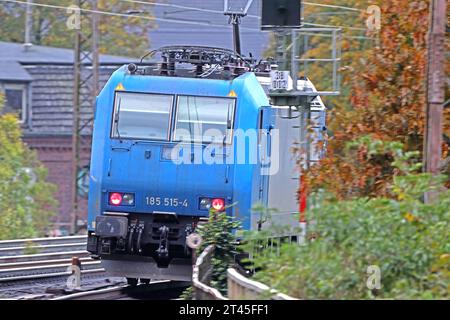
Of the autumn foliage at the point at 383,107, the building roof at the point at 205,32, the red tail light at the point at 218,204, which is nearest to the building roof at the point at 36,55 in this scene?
the building roof at the point at 205,32

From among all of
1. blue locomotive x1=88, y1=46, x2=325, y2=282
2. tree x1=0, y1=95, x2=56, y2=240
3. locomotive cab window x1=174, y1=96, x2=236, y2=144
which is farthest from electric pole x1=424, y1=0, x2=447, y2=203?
tree x1=0, y1=95, x2=56, y2=240

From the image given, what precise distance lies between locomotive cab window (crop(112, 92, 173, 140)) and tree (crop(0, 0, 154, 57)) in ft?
115

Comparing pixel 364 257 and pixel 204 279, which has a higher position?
pixel 364 257

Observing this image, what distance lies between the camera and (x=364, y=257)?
967 centimetres

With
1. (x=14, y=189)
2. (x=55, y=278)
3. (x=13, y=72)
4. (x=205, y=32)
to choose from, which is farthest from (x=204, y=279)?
(x=205, y=32)

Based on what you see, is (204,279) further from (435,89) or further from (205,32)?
(205,32)

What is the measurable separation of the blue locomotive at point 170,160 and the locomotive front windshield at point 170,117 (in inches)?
0.6

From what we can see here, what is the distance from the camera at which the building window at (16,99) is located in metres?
42.8

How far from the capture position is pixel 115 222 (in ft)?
53.1

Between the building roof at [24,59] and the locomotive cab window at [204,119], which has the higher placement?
the building roof at [24,59]

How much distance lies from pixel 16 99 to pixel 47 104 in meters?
1.18

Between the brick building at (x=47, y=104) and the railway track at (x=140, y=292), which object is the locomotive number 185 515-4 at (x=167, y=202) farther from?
the brick building at (x=47, y=104)
